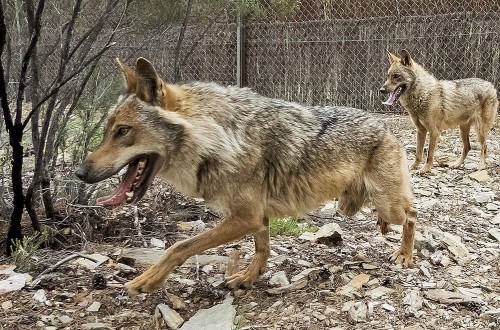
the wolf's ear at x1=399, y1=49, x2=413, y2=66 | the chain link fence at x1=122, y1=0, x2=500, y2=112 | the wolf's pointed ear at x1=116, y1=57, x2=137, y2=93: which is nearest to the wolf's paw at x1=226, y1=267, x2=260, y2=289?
the wolf's pointed ear at x1=116, y1=57, x2=137, y2=93

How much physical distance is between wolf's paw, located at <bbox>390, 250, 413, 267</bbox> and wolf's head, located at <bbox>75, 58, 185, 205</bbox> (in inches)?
91.1

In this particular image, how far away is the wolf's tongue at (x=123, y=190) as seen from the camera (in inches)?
140

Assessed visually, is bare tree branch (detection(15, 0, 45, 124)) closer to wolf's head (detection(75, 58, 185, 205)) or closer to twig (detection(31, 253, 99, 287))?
wolf's head (detection(75, 58, 185, 205))

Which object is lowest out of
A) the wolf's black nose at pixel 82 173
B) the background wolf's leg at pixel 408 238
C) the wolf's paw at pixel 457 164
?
the wolf's paw at pixel 457 164

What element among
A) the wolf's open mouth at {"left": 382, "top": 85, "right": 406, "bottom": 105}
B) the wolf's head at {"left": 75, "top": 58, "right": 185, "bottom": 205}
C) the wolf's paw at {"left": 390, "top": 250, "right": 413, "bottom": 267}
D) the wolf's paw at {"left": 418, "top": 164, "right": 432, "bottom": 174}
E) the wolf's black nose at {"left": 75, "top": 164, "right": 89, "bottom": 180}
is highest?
the wolf's head at {"left": 75, "top": 58, "right": 185, "bottom": 205}

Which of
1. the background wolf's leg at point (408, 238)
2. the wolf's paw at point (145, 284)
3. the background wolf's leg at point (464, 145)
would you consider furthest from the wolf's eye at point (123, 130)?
the background wolf's leg at point (464, 145)

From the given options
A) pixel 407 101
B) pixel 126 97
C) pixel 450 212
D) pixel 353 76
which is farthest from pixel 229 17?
pixel 126 97

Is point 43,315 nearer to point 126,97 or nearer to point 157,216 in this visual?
point 126,97

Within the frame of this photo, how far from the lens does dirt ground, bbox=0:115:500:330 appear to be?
3.74 m

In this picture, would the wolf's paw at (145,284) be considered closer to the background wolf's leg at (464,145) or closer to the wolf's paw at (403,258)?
the wolf's paw at (403,258)

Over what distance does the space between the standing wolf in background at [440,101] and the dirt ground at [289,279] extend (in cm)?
362

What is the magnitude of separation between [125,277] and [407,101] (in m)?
7.22

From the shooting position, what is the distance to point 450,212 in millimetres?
6785

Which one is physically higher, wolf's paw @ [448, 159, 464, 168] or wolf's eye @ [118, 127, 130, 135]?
wolf's eye @ [118, 127, 130, 135]
